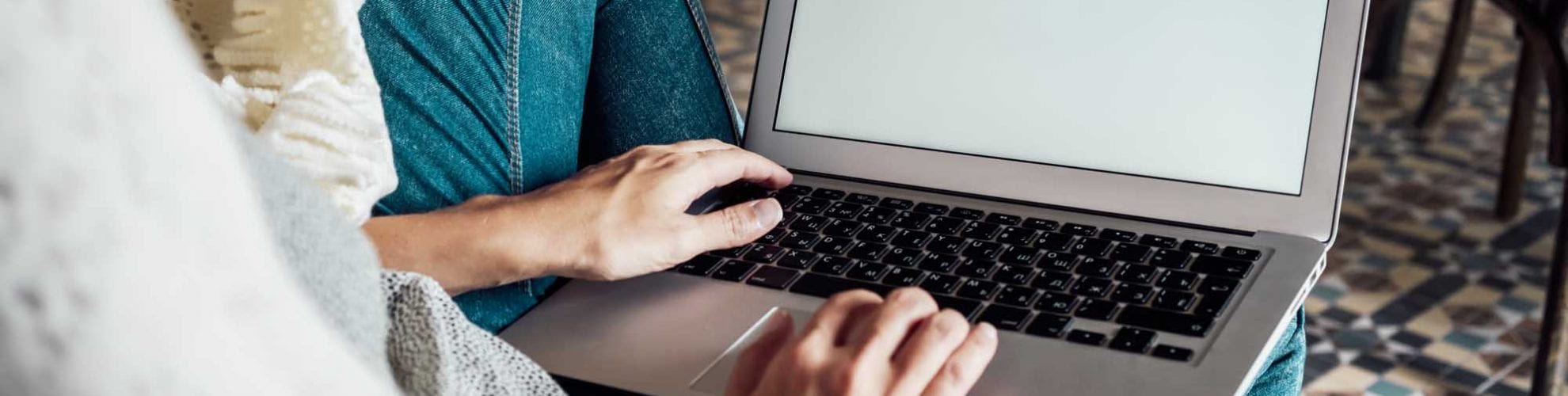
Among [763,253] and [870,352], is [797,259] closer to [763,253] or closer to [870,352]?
[763,253]

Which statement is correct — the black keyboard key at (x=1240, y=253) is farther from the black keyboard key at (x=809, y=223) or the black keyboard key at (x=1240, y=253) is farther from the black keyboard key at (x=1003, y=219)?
the black keyboard key at (x=809, y=223)

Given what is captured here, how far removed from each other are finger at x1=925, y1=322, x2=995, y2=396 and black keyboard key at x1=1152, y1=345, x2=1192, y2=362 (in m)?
0.11

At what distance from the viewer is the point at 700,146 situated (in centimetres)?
87

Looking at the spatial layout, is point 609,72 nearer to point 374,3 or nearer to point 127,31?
point 374,3

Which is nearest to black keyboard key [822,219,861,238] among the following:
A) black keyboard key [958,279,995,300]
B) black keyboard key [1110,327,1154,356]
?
black keyboard key [958,279,995,300]

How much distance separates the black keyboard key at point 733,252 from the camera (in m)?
0.81

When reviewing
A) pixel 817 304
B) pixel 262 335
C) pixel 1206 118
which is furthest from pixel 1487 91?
pixel 262 335

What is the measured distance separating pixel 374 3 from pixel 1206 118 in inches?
19.3

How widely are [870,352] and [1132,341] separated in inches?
6.9

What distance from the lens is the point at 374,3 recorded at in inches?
32.2

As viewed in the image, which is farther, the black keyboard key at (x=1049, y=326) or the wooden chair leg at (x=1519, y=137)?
the wooden chair leg at (x=1519, y=137)

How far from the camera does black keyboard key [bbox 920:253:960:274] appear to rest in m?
0.78

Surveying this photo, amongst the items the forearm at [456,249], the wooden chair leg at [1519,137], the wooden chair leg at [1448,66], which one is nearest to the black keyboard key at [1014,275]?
the forearm at [456,249]

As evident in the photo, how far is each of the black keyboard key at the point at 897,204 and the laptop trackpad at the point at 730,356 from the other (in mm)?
151
